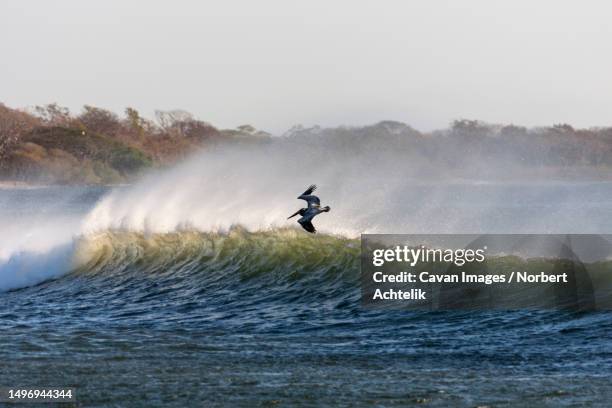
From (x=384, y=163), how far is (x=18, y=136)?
88.4m

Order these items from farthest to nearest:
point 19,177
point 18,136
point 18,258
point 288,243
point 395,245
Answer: point 18,136
point 19,177
point 18,258
point 288,243
point 395,245

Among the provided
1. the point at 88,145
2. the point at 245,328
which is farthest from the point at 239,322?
the point at 88,145

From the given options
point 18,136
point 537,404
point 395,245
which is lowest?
point 537,404

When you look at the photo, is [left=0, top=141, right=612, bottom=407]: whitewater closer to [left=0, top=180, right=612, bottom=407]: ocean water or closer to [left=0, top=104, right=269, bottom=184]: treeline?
[left=0, top=180, right=612, bottom=407]: ocean water

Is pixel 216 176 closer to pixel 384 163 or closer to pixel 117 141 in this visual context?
pixel 384 163

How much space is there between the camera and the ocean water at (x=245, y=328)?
11.5m

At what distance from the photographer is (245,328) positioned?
53.0ft

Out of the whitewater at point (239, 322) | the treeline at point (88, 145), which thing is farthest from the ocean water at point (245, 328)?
the treeline at point (88, 145)

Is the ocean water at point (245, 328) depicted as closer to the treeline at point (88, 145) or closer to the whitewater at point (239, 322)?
the whitewater at point (239, 322)

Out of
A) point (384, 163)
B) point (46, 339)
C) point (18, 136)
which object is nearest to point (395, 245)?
point (46, 339)

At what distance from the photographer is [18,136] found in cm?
16700

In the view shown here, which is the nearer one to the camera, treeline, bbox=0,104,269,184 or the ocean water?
the ocean water

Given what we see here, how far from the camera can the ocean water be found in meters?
11.5

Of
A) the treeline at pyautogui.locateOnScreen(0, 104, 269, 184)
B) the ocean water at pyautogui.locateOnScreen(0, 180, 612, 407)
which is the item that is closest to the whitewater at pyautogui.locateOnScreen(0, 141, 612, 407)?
the ocean water at pyautogui.locateOnScreen(0, 180, 612, 407)
